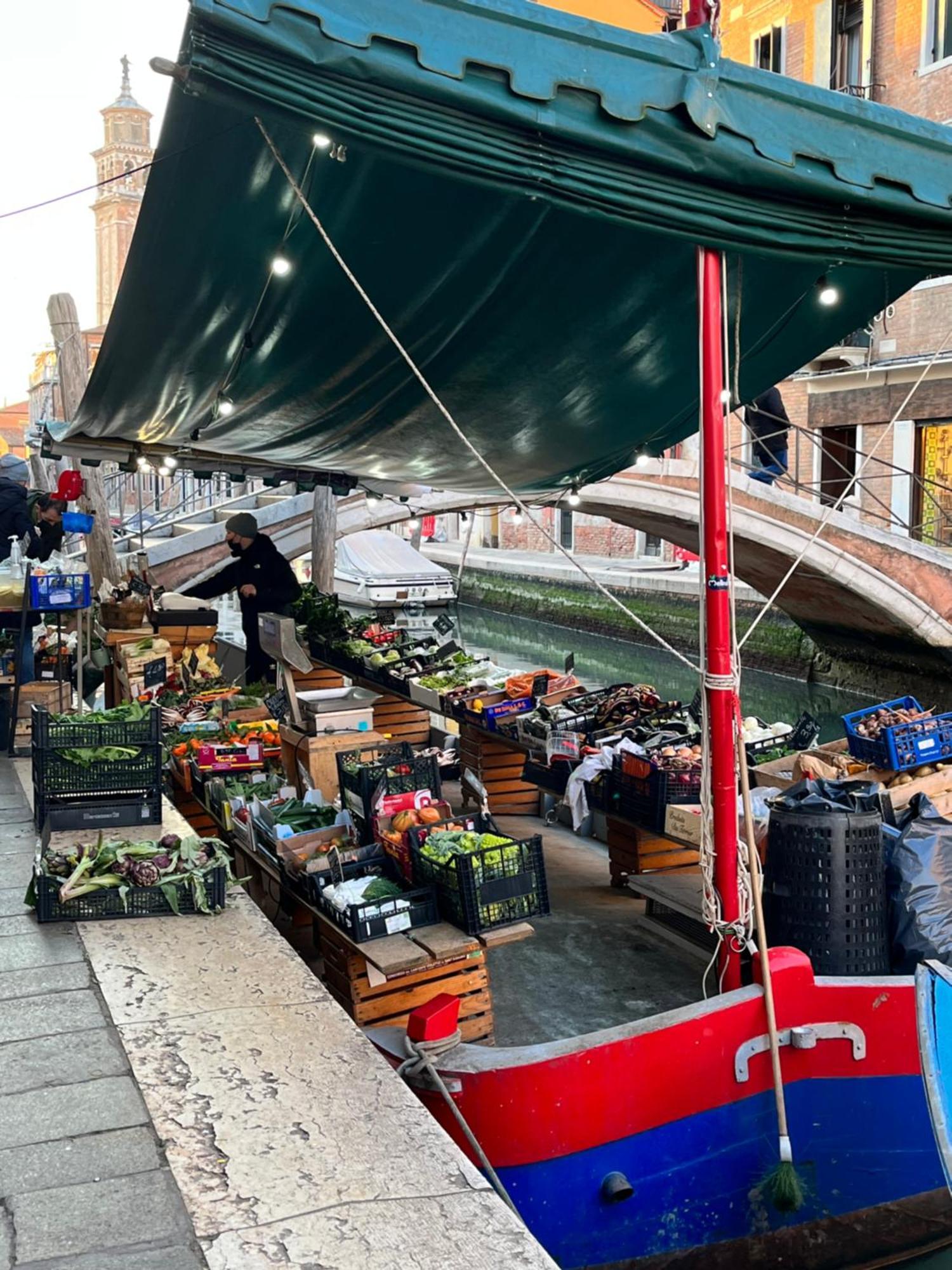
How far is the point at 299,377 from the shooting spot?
5723 millimetres

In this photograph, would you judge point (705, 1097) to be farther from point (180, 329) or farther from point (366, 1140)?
point (180, 329)

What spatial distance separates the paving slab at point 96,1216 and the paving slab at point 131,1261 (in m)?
0.02

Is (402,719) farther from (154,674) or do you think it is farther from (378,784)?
(378,784)

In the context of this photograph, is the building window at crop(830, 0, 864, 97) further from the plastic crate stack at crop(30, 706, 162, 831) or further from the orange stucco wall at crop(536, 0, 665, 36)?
the plastic crate stack at crop(30, 706, 162, 831)

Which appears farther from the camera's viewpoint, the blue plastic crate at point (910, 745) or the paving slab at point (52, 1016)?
the blue plastic crate at point (910, 745)

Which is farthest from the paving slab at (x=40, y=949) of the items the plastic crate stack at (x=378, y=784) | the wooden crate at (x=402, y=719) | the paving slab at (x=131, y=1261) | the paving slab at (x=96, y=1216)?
the wooden crate at (x=402, y=719)

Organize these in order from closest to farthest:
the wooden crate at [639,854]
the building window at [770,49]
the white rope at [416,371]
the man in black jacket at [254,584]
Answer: the white rope at [416,371] < the wooden crate at [639,854] < the man in black jacket at [254,584] < the building window at [770,49]

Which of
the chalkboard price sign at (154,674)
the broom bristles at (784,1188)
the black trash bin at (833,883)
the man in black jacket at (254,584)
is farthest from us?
the man in black jacket at (254,584)

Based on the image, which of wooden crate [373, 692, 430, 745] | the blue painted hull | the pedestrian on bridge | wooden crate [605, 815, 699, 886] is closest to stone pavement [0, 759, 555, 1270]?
the blue painted hull

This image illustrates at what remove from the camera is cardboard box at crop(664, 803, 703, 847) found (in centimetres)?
480

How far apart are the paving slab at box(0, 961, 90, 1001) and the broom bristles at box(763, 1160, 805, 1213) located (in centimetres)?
208

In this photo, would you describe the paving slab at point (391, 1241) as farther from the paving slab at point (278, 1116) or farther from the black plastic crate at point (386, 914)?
the black plastic crate at point (386, 914)

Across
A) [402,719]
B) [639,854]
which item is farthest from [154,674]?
[639,854]

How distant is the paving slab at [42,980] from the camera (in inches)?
132
